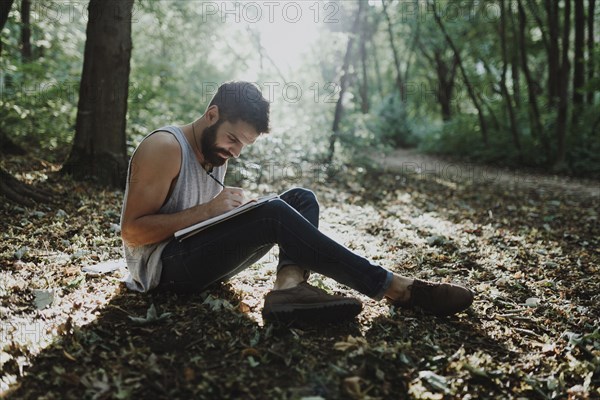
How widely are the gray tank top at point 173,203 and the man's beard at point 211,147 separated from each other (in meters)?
0.07

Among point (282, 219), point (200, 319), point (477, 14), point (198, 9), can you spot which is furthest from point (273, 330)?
point (477, 14)

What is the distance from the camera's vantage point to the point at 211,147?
105 inches

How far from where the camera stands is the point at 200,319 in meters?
2.51

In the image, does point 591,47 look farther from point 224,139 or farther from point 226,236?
point 226,236

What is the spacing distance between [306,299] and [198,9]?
1223 cm

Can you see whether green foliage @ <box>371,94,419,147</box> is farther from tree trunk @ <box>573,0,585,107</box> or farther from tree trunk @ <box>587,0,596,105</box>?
tree trunk @ <box>573,0,585,107</box>

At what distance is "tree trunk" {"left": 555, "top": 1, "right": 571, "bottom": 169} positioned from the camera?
9234 mm

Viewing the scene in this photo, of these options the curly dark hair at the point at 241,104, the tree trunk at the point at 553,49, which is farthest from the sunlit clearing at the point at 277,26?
the curly dark hair at the point at 241,104

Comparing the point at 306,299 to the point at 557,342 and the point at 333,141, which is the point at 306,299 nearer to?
the point at 557,342

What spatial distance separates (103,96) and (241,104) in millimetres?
3496

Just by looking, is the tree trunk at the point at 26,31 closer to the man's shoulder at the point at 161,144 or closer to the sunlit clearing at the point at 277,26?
the sunlit clearing at the point at 277,26

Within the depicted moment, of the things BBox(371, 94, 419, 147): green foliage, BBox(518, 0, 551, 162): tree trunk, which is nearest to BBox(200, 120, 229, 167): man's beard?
BBox(518, 0, 551, 162): tree trunk

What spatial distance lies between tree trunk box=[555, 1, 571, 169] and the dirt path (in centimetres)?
60

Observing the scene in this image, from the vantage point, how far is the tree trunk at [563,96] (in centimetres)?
923
